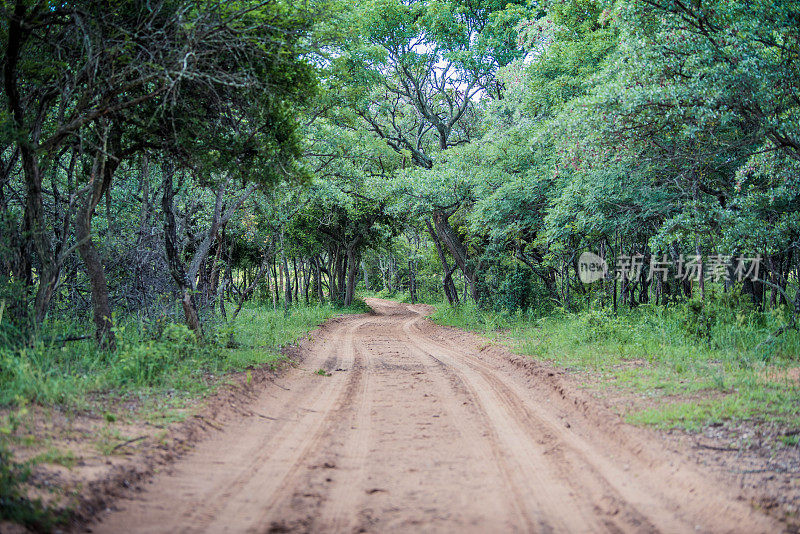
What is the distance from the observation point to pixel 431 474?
4.28 m

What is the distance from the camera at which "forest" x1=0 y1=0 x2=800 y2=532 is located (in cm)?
669

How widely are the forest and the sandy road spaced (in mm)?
1591

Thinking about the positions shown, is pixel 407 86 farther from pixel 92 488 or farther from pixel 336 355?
pixel 92 488

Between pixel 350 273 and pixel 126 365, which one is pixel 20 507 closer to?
pixel 126 365

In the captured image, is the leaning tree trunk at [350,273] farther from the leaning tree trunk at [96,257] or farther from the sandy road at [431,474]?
the sandy road at [431,474]

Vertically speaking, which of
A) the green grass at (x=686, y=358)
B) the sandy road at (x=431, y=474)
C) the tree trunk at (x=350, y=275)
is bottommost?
the sandy road at (x=431, y=474)

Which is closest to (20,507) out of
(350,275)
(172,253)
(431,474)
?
(431,474)

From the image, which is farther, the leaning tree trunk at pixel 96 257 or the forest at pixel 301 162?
the leaning tree trunk at pixel 96 257

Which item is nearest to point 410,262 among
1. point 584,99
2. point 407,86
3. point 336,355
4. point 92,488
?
point 407,86

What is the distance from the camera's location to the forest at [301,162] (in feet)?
21.9

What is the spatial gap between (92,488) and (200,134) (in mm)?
5407

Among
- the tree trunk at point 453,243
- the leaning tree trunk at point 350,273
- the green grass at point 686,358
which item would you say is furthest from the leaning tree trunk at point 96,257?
the leaning tree trunk at point 350,273

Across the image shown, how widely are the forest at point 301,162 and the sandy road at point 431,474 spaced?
1.59 m

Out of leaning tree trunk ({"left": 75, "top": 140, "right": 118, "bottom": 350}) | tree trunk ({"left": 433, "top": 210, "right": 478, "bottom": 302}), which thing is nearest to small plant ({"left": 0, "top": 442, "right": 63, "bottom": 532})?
leaning tree trunk ({"left": 75, "top": 140, "right": 118, "bottom": 350})
